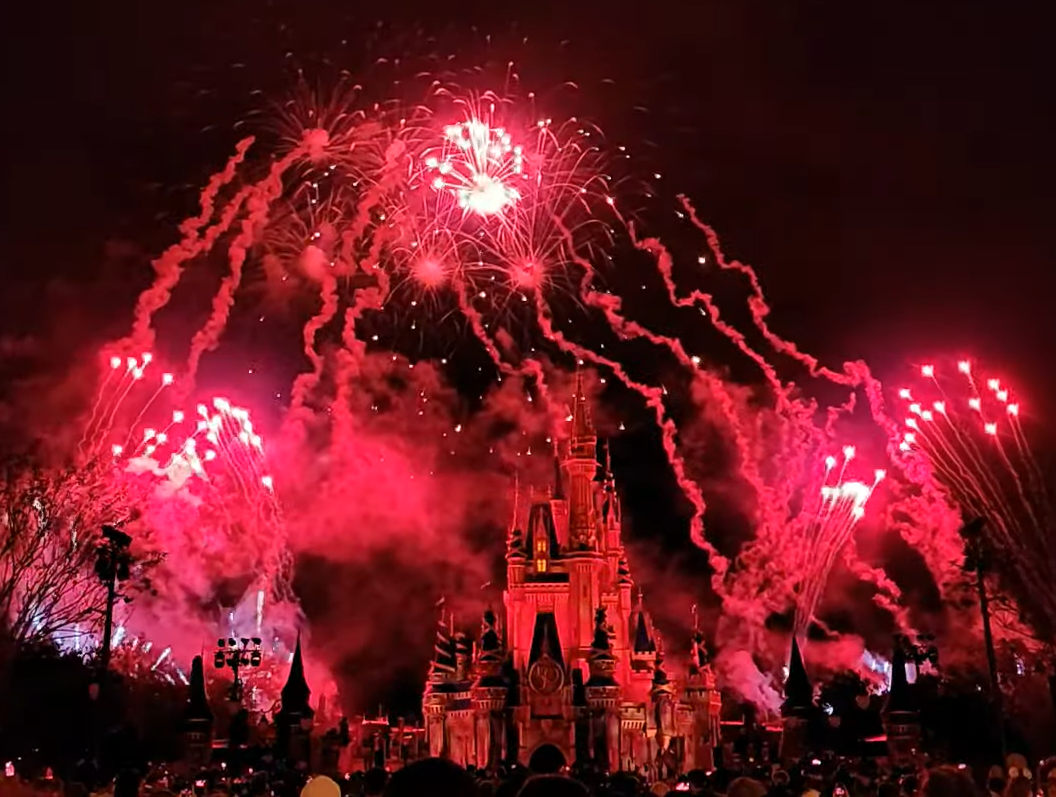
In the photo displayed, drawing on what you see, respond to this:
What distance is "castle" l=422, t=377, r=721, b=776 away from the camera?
253ft

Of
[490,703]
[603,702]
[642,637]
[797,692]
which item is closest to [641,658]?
[642,637]

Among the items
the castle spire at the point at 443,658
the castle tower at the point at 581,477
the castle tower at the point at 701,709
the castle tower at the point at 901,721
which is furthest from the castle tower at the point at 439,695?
the castle tower at the point at 901,721

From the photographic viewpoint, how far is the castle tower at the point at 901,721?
49.2m

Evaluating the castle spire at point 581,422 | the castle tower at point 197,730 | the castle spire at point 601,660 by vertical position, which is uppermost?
the castle spire at point 581,422

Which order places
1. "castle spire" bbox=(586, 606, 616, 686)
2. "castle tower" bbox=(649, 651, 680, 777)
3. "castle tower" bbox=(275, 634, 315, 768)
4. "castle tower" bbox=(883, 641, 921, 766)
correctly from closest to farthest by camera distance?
"castle tower" bbox=(883, 641, 921, 766) < "castle tower" bbox=(275, 634, 315, 768) < "castle spire" bbox=(586, 606, 616, 686) < "castle tower" bbox=(649, 651, 680, 777)

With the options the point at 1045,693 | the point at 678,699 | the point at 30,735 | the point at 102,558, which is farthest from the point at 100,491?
the point at 678,699

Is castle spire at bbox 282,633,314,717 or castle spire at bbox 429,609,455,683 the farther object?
castle spire at bbox 429,609,455,683

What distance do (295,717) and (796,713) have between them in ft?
97.0

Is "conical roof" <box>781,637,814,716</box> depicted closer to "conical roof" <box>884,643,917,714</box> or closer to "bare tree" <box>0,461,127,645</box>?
"conical roof" <box>884,643,917,714</box>

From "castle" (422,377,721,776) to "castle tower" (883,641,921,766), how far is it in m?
25.9

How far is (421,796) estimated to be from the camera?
5043 millimetres

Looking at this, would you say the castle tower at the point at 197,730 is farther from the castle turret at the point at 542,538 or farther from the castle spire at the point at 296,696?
the castle turret at the point at 542,538

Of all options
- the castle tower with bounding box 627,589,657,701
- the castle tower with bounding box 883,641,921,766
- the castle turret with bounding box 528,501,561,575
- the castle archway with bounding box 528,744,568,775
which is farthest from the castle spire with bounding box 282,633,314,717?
the castle archway with bounding box 528,744,568,775

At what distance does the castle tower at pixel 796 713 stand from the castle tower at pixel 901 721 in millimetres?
10752
